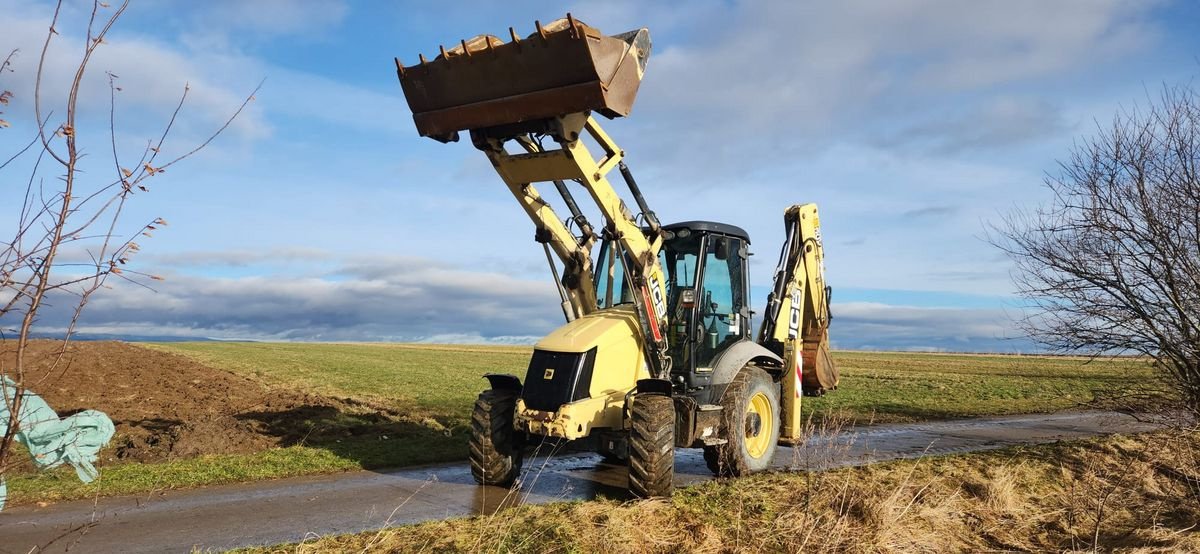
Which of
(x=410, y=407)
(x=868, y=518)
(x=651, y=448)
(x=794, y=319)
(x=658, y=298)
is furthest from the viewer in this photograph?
(x=410, y=407)

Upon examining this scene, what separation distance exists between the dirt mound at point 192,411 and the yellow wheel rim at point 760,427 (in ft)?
21.0

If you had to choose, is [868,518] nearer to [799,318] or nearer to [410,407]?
[799,318]

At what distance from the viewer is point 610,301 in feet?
31.2

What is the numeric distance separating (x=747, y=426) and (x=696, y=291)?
1876 millimetres

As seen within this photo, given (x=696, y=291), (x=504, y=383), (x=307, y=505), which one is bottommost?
(x=307, y=505)

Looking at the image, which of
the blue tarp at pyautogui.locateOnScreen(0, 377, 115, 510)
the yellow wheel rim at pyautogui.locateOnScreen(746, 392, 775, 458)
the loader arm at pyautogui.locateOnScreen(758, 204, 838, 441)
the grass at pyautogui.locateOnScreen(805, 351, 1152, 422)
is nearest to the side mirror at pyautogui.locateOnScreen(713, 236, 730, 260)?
the loader arm at pyautogui.locateOnScreen(758, 204, 838, 441)

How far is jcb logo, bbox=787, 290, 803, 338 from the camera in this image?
10.8 meters

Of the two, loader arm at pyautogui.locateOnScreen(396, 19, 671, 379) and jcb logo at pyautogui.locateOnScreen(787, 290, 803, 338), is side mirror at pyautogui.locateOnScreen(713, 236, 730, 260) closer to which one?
loader arm at pyautogui.locateOnScreen(396, 19, 671, 379)

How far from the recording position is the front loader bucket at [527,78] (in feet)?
23.3

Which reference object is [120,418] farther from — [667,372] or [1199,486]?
[1199,486]

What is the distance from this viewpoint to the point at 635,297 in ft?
28.9

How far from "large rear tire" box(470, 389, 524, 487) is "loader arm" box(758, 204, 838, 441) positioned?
12.0 feet

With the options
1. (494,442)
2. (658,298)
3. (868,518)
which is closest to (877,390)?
(658,298)

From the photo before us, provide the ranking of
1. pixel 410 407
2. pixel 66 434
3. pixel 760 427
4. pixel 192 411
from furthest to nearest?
pixel 410 407, pixel 192 411, pixel 760 427, pixel 66 434
